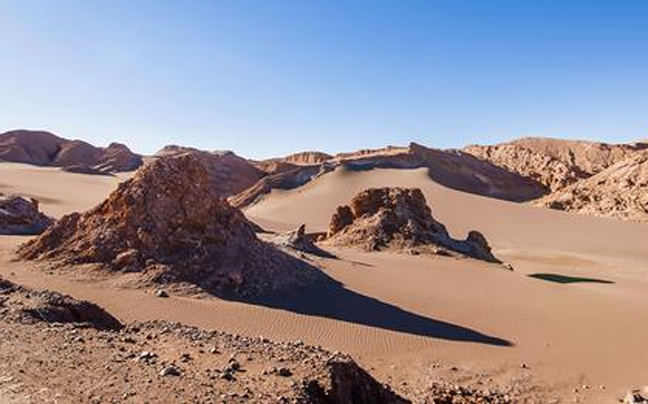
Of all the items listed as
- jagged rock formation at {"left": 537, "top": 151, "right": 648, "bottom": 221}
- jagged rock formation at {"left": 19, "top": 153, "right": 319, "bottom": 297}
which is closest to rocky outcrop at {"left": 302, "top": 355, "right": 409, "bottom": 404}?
jagged rock formation at {"left": 19, "top": 153, "right": 319, "bottom": 297}

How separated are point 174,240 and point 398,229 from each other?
1071 centimetres

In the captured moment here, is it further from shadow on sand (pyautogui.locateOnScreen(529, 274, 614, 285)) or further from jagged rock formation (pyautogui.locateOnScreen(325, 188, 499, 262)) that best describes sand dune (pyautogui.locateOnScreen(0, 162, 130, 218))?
shadow on sand (pyautogui.locateOnScreen(529, 274, 614, 285))

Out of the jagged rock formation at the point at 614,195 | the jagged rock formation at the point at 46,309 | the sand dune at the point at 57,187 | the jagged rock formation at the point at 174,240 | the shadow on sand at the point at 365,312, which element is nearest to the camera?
the jagged rock formation at the point at 46,309

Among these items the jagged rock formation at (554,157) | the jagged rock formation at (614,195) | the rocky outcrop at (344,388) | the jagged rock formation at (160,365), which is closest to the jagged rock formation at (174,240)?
the jagged rock formation at (160,365)

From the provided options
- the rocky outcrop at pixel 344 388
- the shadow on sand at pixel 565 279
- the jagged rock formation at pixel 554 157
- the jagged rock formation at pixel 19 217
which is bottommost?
the shadow on sand at pixel 565 279

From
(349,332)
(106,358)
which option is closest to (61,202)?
(349,332)

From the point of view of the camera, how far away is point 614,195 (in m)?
45.8

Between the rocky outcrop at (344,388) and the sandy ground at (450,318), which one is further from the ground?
the rocky outcrop at (344,388)

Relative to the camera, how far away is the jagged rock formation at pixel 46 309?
844cm

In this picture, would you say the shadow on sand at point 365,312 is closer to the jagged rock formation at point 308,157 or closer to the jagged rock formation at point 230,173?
the jagged rock formation at point 230,173

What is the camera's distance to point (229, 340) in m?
8.45

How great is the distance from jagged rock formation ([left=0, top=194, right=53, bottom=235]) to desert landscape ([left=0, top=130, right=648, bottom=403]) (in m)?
0.07

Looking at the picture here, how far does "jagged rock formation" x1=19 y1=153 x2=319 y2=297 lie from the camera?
13688 mm

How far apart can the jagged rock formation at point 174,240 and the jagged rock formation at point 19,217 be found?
213 inches
